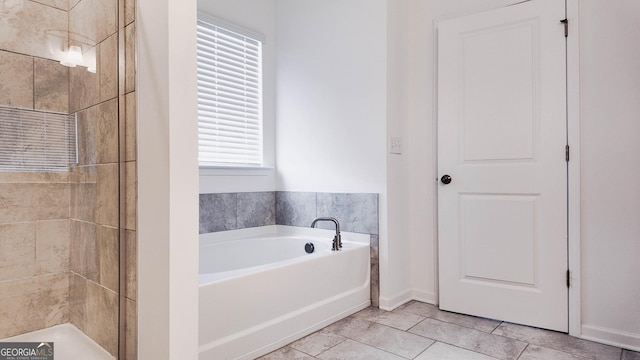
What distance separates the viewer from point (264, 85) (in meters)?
3.19

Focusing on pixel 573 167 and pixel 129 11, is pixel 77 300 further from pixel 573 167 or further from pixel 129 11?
pixel 573 167

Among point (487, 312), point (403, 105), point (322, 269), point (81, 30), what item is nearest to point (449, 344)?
point (487, 312)

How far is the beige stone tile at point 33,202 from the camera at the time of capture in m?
1.39

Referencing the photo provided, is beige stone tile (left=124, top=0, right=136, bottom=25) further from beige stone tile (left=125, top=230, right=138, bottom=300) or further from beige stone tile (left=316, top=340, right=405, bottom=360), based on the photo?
beige stone tile (left=316, top=340, right=405, bottom=360)

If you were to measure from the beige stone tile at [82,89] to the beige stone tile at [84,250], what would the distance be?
450 mm

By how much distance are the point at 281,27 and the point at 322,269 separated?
209 cm

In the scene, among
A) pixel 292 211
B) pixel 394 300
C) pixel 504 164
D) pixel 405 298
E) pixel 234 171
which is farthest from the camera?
pixel 292 211

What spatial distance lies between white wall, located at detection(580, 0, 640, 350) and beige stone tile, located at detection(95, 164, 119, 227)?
92.9 inches

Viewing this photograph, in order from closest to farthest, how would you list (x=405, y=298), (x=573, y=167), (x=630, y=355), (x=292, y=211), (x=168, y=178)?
(x=168, y=178)
(x=630, y=355)
(x=573, y=167)
(x=405, y=298)
(x=292, y=211)

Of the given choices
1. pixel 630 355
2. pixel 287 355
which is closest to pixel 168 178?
pixel 287 355

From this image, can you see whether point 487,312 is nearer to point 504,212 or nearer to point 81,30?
point 504,212

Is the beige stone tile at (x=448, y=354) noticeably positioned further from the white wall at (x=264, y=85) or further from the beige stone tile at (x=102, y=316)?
the white wall at (x=264, y=85)

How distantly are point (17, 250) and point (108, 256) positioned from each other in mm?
427

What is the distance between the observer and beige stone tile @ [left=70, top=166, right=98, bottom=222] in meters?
1.39
